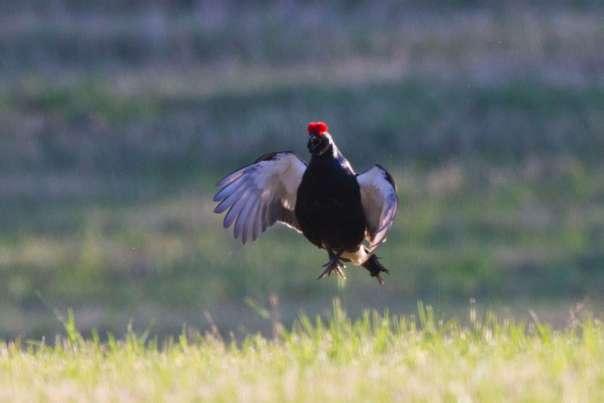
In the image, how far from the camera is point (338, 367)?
6.44 m

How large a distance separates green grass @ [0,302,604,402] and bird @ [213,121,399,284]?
124 cm

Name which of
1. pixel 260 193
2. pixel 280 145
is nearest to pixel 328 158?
pixel 260 193

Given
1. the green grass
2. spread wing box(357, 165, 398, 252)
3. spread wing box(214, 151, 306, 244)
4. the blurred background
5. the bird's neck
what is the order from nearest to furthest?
the green grass, spread wing box(357, 165, 398, 252), the bird's neck, spread wing box(214, 151, 306, 244), the blurred background

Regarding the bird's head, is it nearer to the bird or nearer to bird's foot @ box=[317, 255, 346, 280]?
the bird

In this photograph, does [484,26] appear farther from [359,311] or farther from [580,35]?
[359,311]

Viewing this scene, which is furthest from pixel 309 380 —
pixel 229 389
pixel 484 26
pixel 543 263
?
pixel 484 26

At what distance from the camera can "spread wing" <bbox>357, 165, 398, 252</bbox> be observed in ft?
28.0

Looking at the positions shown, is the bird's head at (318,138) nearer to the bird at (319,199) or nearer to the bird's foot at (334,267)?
the bird at (319,199)

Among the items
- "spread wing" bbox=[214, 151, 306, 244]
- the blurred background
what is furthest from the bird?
the blurred background

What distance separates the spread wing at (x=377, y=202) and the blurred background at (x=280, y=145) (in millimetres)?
7294

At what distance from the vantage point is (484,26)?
26.8 meters

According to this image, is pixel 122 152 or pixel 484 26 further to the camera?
pixel 484 26

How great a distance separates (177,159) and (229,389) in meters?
17.4

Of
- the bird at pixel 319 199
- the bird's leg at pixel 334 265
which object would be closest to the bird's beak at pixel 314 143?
the bird at pixel 319 199
